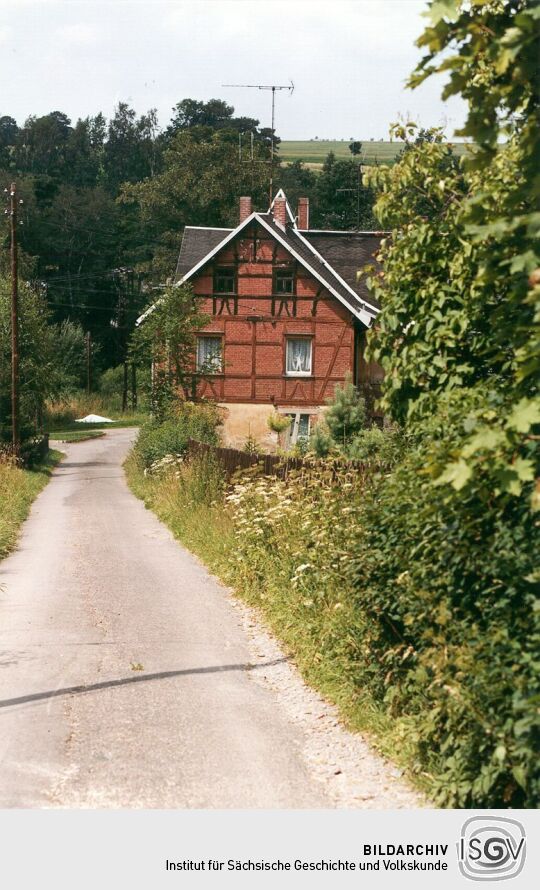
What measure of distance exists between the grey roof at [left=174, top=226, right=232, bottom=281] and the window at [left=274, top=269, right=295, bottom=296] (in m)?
3.35

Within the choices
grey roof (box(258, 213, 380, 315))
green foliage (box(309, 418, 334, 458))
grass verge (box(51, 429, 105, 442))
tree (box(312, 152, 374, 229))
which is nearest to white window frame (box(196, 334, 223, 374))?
grey roof (box(258, 213, 380, 315))

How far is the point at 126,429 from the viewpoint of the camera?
69.6 meters

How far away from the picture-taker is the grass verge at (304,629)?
7070 millimetres

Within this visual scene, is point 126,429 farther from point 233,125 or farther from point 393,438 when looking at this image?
point 393,438

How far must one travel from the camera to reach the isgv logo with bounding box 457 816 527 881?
490 centimetres

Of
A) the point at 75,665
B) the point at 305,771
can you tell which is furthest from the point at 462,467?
the point at 75,665

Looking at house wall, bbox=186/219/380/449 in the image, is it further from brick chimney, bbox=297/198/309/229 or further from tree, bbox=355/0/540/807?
tree, bbox=355/0/540/807

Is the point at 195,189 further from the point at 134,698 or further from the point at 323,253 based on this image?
the point at 134,698

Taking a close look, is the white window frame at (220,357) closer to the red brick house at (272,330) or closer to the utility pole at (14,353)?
the red brick house at (272,330)

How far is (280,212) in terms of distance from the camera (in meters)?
45.2

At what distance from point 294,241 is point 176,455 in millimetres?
18268

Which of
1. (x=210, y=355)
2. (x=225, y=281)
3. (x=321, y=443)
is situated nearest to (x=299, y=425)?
(x=210, y=355)

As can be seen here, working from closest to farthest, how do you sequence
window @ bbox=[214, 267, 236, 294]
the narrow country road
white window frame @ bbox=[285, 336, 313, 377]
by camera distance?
the narrow country road
window @ bbox=[214, 267, 236, 294]
white window frame @ bbox=[285, 336, 313, 377]

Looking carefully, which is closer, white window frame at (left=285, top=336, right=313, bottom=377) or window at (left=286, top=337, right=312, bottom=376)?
white window frame at (left=285, top=336, right=313, bottom=377)
